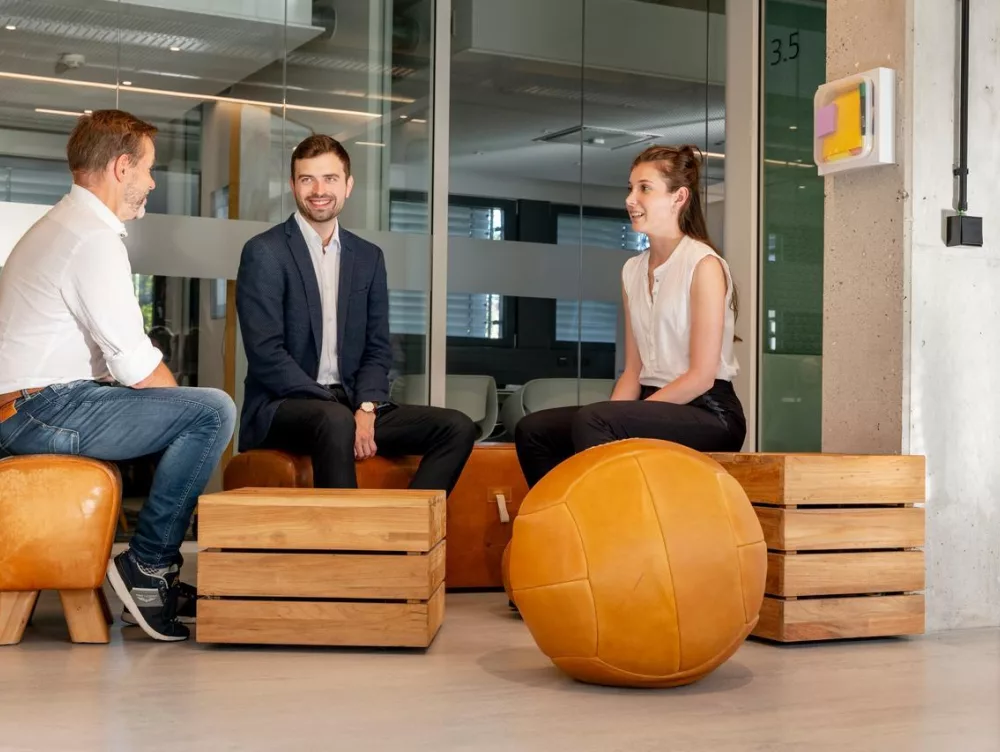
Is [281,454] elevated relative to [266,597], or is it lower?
elevated

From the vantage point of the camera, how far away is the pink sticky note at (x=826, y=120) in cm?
378

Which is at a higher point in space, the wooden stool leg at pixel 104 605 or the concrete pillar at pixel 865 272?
the concrete pillar at pixel 865 272

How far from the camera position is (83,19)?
5.18 m

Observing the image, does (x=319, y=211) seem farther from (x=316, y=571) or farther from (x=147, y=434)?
(x=316, y=571)

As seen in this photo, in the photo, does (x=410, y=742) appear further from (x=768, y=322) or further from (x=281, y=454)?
(x=768, y=322)

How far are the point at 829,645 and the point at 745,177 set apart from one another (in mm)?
3089

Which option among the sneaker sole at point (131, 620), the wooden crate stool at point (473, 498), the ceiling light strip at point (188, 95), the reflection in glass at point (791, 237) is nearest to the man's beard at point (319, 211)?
the wooden crate stool at point (473, 498)

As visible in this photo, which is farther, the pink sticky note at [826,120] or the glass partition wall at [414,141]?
the glass partition wall at [414,141]

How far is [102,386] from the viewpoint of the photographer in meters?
3.35

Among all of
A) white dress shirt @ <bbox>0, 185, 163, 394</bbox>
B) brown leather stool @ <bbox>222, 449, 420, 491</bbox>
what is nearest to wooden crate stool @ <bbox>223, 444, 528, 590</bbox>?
brown leather stool @ <bbox>222, 449, 420, 491</bbox>

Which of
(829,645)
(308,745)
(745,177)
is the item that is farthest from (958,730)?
(745,177)

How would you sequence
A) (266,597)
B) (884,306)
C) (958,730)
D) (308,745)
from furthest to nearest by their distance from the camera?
(884,306)
(266,597)
(958,730)
(308,745)

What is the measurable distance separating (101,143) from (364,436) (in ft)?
4.04

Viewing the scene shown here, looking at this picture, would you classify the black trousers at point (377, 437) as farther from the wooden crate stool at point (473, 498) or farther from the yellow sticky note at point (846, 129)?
the yellow sticky note at point (846, 129)
